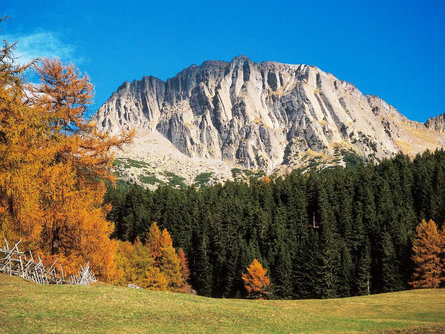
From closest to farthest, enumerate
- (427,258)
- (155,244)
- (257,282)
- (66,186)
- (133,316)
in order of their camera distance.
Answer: (133,316), (66,186), (427,258), (257,282), (155,244)

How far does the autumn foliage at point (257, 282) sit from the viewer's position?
90.0 metres

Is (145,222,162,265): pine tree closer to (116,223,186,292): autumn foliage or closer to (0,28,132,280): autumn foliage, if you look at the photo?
(116,223,186,292): autumn foliage

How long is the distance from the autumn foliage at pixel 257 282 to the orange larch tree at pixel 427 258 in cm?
3172

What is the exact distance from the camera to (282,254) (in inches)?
3821

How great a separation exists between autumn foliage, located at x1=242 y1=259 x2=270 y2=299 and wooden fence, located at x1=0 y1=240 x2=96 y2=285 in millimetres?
63103

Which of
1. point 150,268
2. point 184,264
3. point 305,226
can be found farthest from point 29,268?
point 305,226

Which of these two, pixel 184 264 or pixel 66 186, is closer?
pixel 66 186

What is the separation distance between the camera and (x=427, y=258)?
7912 cm

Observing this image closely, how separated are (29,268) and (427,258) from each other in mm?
77237

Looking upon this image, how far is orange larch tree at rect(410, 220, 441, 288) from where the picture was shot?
78750mm

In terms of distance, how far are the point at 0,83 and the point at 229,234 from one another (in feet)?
332

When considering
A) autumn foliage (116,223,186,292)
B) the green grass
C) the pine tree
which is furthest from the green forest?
the green grass

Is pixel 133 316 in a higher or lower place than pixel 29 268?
lower

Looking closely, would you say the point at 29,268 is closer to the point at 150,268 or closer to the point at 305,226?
the point at 150,268
